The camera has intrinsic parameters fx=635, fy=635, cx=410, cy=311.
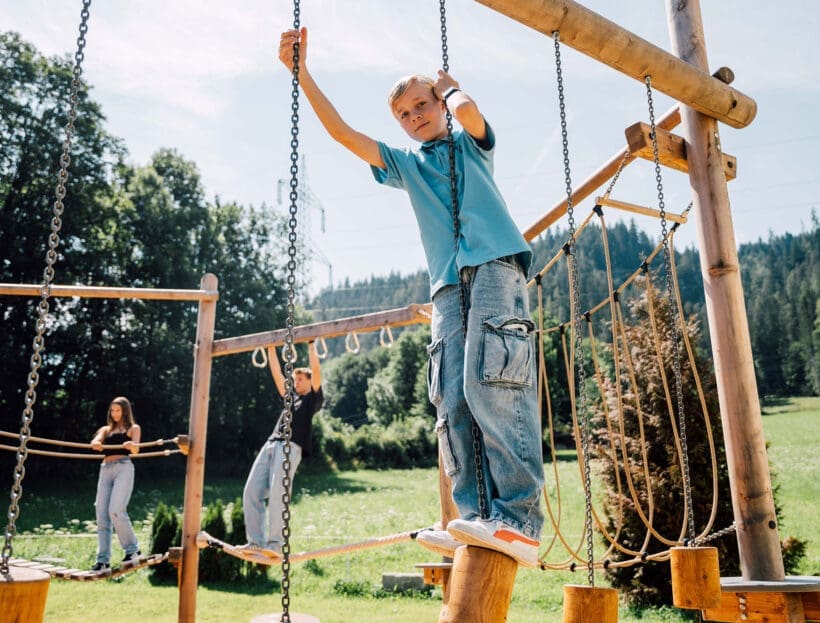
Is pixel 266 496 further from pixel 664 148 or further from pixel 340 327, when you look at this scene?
pixel 664 148

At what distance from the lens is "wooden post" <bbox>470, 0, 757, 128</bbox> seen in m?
2.53

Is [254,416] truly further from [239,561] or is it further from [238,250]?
[239,561]

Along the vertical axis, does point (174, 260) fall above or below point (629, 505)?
above

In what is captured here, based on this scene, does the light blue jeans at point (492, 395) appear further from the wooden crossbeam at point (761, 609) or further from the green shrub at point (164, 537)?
the green shrub at point (164, 537)

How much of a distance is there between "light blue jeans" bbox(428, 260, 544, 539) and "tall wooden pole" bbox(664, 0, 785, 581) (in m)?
1.51

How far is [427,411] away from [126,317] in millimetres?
22937

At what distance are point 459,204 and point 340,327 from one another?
9.60 ft

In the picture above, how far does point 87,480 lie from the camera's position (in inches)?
797

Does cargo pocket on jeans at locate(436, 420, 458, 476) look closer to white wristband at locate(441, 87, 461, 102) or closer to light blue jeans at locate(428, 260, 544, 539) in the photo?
light blue jeans at locate(428, 260, 544, 539)

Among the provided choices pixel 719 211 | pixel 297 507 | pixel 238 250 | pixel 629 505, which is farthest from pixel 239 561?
pixel 238 250

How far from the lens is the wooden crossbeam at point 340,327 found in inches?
180

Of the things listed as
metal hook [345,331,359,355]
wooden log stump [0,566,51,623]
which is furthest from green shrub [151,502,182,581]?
wooden log stump [0,566,51,623]

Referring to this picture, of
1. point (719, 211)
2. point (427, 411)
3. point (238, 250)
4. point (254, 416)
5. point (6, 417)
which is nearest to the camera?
point (719, 211)

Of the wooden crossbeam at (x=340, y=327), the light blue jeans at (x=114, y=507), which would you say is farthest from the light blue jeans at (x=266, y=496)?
the light blue jeans at (x=114, y=507)
